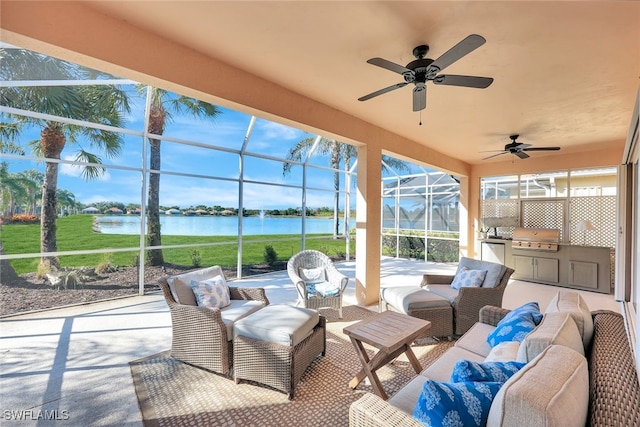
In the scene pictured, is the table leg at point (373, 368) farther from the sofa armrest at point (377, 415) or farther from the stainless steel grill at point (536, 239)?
the stainless steel grill at point (536, 239)

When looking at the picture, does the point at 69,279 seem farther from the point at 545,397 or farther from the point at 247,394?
the point at 545,397

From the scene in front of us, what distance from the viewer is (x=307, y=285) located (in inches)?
156

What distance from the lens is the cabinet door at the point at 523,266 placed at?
6.29m

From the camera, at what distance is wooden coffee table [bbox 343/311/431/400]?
2152 millimetres

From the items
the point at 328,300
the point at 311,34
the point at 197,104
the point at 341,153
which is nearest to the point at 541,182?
the point at 341,153

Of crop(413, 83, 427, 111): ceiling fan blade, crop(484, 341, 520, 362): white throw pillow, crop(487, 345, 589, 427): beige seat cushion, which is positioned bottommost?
crop(484, 341, 520, 362): white throw pillow

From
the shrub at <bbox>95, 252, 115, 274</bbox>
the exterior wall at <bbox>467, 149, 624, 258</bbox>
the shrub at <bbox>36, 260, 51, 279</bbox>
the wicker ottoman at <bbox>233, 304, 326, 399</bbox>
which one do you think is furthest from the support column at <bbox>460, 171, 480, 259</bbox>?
the shrub at <bbox>36, 260, 51, 279</bbox>

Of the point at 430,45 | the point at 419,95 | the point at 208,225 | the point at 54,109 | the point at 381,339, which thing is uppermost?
the point at 54,109

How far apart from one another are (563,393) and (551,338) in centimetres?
47

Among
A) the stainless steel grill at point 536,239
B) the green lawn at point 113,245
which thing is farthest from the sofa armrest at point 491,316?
the stainless steel grill at point 536,239

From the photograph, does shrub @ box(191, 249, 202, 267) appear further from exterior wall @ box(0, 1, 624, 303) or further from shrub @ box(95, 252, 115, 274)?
exterior wall @ box(0, 1, 624, 303)

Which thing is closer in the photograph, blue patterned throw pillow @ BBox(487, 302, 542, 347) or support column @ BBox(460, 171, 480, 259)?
blue patterned throw pillow @ BBox(487, 302, 542, 347)

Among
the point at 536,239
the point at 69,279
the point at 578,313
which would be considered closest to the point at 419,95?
the point at 578,313

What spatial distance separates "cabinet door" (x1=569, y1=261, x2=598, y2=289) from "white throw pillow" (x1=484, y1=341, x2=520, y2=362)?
573 cm
